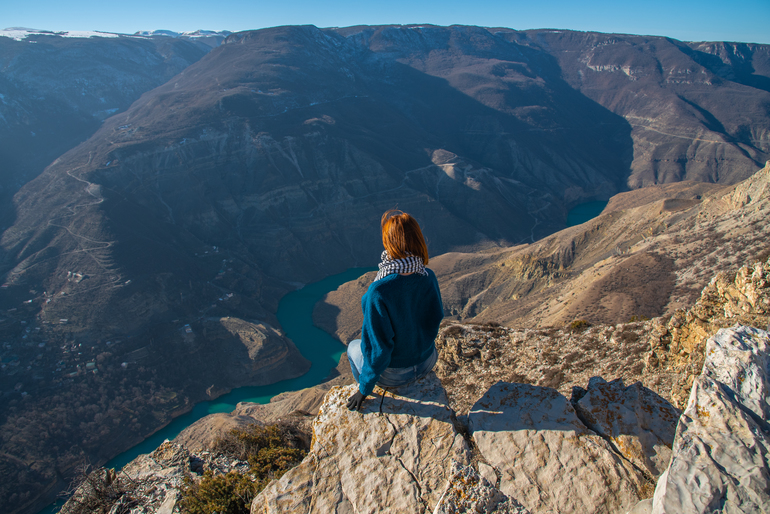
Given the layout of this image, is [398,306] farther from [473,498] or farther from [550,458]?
[550,458]

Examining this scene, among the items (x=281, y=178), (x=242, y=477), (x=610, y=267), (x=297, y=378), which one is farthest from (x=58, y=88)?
(x=242, y=477)

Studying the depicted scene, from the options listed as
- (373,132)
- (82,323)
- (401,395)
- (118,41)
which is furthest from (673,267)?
(118,41)

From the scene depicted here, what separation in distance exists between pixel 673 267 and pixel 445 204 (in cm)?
4774

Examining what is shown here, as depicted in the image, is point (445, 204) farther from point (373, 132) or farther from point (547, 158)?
point (547, 158)

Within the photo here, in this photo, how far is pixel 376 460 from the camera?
3.82 meters

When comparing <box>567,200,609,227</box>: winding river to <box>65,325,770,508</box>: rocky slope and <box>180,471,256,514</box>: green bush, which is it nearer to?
<box>65,325,770,508</box>: rocky slope

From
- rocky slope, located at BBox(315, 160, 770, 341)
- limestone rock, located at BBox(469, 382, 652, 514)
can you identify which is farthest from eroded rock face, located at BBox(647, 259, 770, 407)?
rocky slope, located at BBox(315, 160, 770, 341)

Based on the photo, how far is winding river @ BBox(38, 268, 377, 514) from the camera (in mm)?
29109

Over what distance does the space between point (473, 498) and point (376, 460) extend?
40.3 inches

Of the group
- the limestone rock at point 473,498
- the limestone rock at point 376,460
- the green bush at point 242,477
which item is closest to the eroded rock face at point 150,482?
the green bush at point 242,477

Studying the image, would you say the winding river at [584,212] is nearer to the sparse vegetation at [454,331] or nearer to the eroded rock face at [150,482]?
the sparse vegetation at [454,331]

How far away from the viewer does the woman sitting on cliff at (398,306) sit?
3590 millimetres

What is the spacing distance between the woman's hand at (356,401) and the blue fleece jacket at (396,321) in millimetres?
137

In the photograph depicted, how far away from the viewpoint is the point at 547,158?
9488 cm
